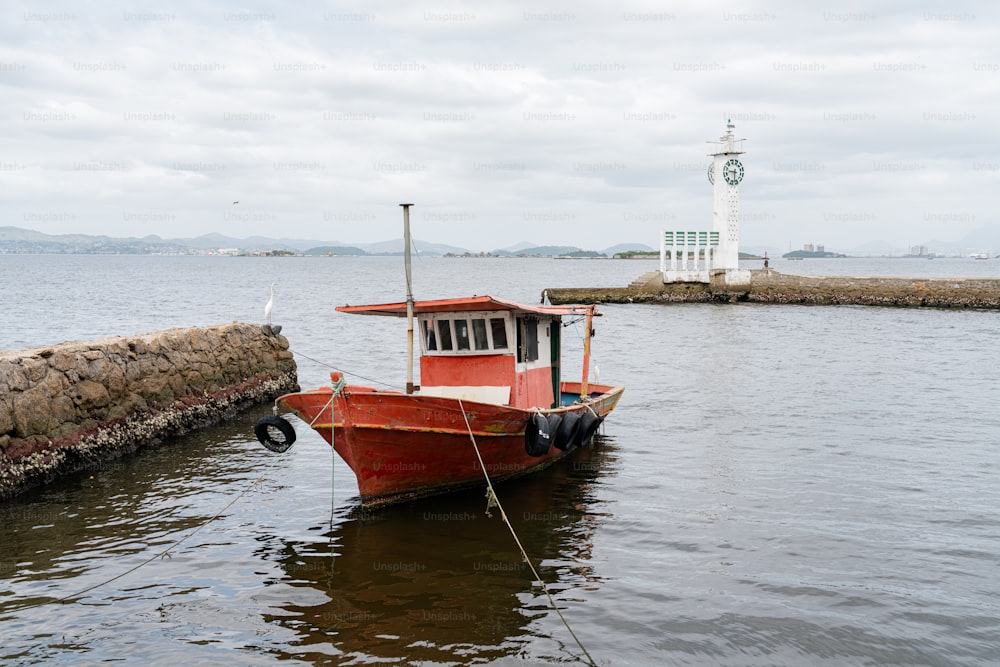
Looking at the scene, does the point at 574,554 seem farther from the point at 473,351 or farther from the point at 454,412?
the point at 473,351

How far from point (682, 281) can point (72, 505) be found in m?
48.9

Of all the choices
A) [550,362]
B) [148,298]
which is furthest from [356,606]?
[148,298]

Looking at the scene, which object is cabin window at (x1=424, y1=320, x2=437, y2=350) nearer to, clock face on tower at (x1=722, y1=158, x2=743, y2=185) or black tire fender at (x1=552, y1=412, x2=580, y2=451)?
black tire fender at (x1=552, y1=412, x2=580, y2=451)

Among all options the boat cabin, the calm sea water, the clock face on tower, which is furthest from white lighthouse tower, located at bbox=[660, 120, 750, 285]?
the boat cabin

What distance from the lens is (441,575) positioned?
937 centimetres

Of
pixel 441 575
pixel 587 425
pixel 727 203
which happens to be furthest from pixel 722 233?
pixel 441 575

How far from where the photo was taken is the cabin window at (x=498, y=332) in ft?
42.4

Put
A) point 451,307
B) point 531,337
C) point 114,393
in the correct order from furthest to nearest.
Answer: point 114,393 → point 531,337 → point 451,307

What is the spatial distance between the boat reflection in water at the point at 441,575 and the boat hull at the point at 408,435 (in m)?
0.39

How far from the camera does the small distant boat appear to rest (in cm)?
1103

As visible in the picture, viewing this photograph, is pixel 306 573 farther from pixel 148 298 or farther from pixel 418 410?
pixel 148 298

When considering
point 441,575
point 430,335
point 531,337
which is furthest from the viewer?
point 531,337

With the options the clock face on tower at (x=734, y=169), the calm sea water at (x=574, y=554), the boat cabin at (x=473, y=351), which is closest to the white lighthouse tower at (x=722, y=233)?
the clock face on tower at (x=734, y=169)

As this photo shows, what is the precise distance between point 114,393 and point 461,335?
20.2 feet
